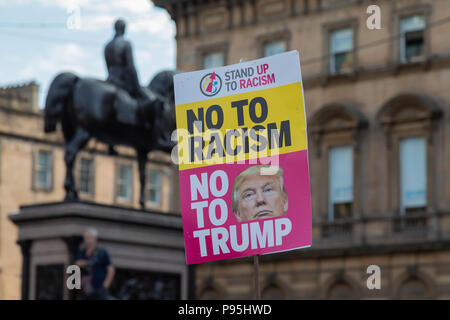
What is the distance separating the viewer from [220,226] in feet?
24.7

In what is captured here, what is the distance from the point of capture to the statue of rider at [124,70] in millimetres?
21125

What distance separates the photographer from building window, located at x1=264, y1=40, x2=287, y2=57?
39.6 meters

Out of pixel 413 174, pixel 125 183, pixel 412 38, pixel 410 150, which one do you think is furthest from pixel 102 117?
pixel 125 183

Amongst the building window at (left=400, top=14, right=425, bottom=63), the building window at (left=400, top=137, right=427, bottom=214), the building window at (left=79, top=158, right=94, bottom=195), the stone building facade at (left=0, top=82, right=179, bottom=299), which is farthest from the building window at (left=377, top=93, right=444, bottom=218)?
the building window at (left=79, top=158, right=94, bottom=195)

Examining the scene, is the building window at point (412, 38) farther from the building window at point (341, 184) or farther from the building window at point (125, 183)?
the building window at point (125, 183)

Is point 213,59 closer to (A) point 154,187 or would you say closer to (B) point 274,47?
(B) point 274,47

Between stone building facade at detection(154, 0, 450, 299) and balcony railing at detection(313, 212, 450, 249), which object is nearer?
balcony railing at detection(313, 212, 450, 249)

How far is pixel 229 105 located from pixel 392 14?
29.7m

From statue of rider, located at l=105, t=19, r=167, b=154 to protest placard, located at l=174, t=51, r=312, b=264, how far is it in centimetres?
1355

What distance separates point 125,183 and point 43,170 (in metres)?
5.78

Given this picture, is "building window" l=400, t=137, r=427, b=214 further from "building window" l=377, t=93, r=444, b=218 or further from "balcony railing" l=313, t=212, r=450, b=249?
"balcony railing" l=313, t=212, r=450, b=249

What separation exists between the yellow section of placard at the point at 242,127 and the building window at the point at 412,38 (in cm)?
2936

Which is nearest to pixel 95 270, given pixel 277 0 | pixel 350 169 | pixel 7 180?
pixel 350 169

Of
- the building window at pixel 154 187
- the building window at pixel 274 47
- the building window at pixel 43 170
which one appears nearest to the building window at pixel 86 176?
the building window at pixel 43 170
